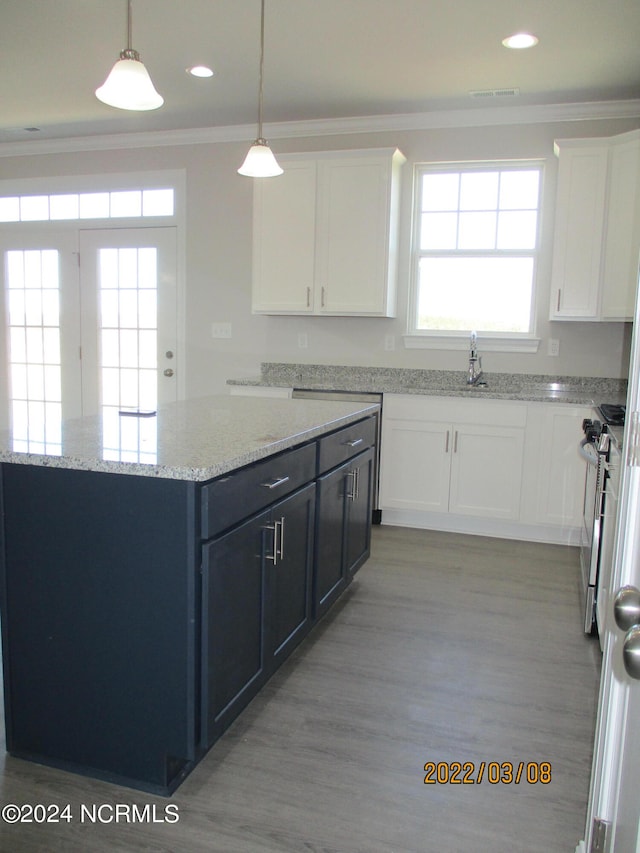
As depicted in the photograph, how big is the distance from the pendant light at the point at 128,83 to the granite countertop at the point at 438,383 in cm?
244

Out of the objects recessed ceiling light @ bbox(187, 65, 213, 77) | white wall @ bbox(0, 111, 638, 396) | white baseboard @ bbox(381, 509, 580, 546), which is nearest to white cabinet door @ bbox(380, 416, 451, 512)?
white baseboard @ bbox(381, 509, 580, 546)

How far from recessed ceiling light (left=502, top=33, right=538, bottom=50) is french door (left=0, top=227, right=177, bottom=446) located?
113 inches

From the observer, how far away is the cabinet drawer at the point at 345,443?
2.61m

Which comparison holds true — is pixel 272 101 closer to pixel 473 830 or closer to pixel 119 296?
pixel 119 296

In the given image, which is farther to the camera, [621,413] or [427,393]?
[427,393]

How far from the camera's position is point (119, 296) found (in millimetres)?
5488

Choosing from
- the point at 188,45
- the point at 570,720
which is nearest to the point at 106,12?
the point at 188,45

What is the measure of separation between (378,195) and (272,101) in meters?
0.93

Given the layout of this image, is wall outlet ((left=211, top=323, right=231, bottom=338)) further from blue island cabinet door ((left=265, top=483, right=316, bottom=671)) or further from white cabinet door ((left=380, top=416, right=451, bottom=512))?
blue island cabinet door ((left=265, top=483, right=316, bottom=671))

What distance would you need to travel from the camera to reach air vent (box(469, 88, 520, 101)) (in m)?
4.14

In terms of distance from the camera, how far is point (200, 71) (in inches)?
155

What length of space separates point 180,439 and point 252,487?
0.29 meters

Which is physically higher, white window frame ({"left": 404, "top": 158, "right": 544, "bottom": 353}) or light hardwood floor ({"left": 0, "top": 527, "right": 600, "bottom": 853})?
white window frame ({"left": 404, "top": 158, "right": 544, "bottom": 353})
